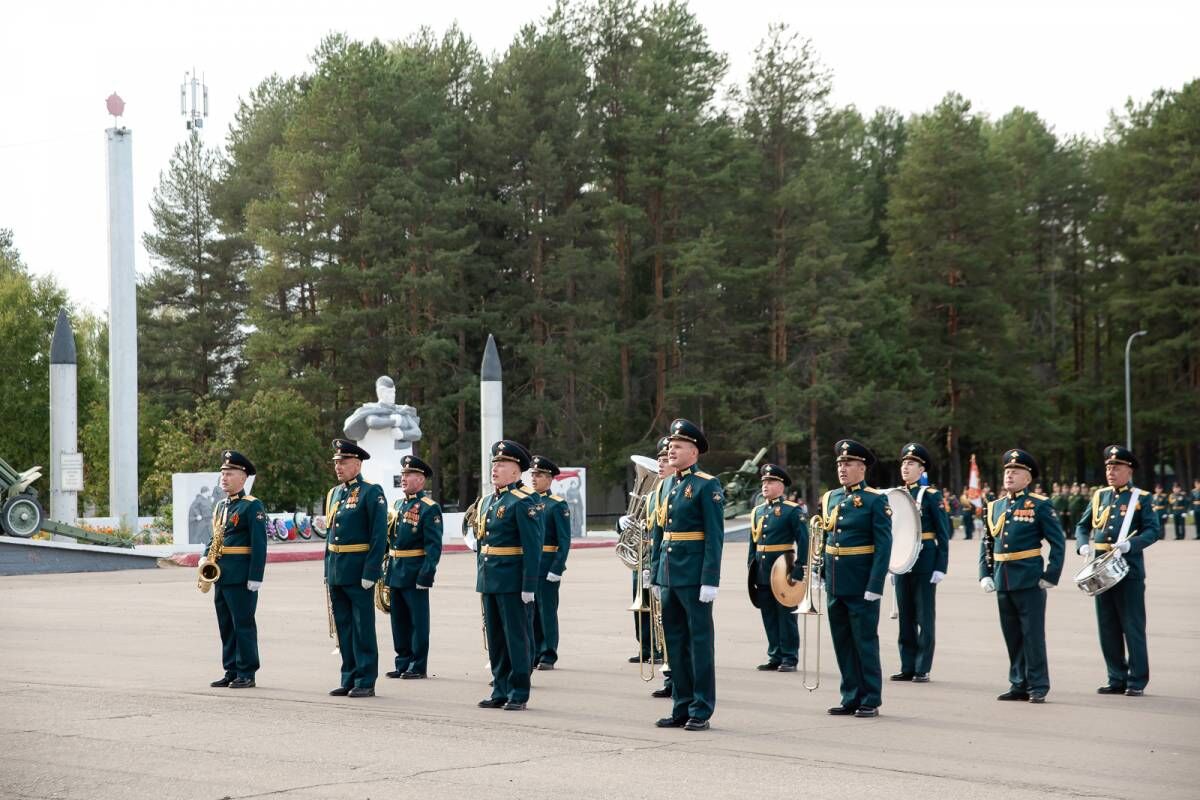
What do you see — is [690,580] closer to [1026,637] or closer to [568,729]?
[568,729]

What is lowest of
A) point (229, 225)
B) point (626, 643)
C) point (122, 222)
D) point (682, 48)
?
point (626, 643)

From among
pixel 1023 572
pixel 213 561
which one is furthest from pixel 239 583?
pixel 1023 572

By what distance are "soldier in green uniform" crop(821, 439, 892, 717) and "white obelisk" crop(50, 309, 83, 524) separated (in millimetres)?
30496

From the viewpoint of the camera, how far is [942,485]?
83.8 m

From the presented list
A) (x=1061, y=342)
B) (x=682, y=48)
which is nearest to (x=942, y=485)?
(x=1061, y=342)

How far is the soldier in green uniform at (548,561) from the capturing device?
578 inches

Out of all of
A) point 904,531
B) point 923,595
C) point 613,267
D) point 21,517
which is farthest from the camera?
point 613,267

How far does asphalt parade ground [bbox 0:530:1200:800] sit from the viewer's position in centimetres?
877

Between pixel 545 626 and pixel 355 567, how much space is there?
267cm

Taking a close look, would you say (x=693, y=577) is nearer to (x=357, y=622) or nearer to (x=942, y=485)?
(x=357, y=622)

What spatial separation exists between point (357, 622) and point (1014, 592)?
5178 millimetres

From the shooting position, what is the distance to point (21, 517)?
1400 inches

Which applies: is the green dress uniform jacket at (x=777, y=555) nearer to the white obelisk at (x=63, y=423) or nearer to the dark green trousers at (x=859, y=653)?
the dark green trousers at (x=859, y=653)

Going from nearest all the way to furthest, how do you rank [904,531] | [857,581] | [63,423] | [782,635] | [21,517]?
[857,581] → [904,531] → [782,635] → [21,517] → [63,423]
